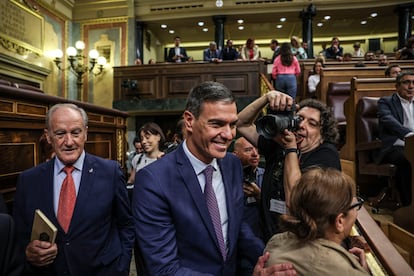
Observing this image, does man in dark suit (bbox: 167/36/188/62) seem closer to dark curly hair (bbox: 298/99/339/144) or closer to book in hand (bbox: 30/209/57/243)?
dark curly hair (bbox: 298/99/339/144)

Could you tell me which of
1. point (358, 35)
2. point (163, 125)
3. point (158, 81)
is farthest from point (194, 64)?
point (358, 35)

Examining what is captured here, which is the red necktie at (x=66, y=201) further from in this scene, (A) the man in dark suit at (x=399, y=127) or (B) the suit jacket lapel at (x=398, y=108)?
(B) the suit jacket lapel at (x=398, y=108)

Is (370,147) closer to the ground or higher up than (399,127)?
closer to the ground

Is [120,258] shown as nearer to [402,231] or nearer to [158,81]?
[402,231]

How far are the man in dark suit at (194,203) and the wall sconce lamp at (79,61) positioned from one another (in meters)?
8.31

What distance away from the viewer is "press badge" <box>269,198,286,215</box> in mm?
1363

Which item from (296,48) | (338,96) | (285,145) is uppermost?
(296,48)

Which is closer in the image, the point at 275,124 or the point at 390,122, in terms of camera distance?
the point at 275,124

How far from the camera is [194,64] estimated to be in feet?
25.5

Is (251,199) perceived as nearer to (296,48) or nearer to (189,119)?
(189,119)

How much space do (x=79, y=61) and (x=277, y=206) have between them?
971 cm

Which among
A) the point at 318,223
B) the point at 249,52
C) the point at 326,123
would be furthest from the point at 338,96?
the point at 318,223

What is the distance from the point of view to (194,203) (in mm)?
1124

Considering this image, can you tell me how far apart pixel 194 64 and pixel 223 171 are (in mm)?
6779
